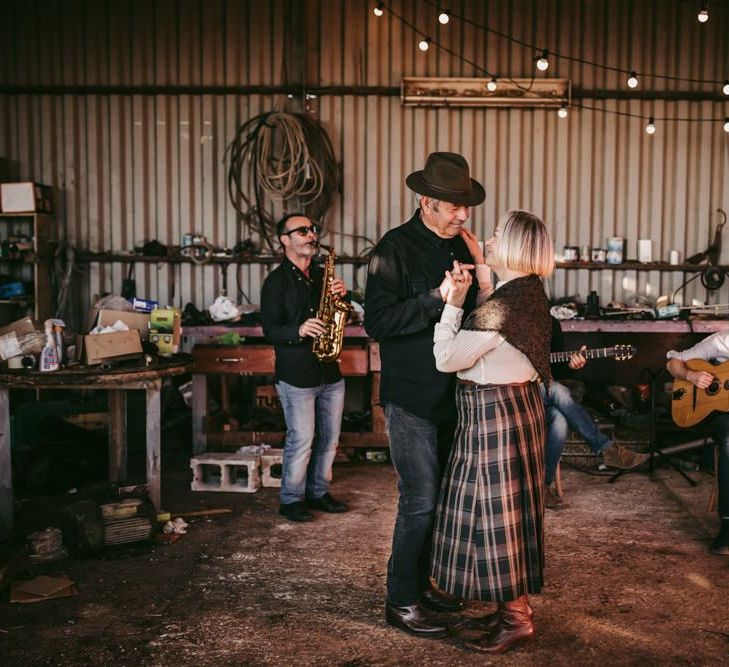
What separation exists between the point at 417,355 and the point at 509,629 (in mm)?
1183

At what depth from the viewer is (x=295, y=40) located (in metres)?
7.76

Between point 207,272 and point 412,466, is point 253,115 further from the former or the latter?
point 412,466

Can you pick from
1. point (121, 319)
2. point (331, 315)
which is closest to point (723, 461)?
point (331, 315)

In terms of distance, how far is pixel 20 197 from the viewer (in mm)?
7484

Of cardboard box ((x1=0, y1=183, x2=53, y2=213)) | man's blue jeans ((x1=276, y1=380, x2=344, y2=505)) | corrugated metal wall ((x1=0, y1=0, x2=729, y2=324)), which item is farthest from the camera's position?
corrugated metal wall ((x1=0, y1=0, x2=729, y2=324))

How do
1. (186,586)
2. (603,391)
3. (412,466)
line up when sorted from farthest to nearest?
(603,391), (186,586), (412,466)

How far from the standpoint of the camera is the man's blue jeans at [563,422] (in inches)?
209

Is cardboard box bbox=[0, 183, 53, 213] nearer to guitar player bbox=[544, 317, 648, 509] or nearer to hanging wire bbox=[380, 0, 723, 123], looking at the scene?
hanging wire bbox=[380, 0, 723, 123]

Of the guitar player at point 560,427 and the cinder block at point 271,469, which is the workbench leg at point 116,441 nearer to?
the cinder block at point 271,469

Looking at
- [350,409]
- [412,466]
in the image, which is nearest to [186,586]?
[412,466]

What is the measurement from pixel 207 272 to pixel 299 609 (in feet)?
15.7

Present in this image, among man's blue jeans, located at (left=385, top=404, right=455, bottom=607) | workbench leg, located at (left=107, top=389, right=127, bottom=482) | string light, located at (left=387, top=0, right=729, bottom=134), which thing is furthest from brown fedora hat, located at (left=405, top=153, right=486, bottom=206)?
string light, located at (left=387, top=0, right=729, bottom=134)

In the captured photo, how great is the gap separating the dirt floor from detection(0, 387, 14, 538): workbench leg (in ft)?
2.68

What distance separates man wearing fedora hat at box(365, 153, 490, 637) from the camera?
11.0 ft
